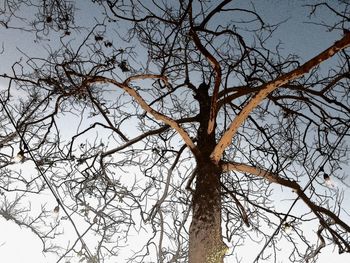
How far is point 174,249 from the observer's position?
16.7 ft

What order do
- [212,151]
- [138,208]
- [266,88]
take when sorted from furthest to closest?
[138,208] < [212,151] < [266,88]

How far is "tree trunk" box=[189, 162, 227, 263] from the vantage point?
3064 millimetres

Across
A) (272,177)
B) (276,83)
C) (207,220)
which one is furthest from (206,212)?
(276,83)

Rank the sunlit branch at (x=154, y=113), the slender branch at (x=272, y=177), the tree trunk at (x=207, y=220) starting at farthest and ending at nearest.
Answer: the slender branch at (x=272, y=177)
the sunlit branch at (x=154, y=113)
the tree trunk at (x=207, y=220)

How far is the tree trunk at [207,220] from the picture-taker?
3064 millimetres

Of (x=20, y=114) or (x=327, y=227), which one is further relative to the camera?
(x=20, y=114)

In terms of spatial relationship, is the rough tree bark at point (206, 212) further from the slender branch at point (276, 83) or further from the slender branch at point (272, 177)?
the slender branch at point (272, 177)

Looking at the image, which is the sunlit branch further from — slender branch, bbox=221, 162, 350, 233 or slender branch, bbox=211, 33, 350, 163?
slender branch, bbox=221, 162, 350, 233

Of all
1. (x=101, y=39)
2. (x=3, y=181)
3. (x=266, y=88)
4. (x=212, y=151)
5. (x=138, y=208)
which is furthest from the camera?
(x=3, y=181)

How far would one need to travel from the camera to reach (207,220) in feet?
10.6

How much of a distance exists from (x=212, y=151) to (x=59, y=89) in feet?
6.19

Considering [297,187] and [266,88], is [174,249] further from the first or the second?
[266,88]

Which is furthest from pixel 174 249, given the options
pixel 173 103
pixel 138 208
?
pixel 173 103

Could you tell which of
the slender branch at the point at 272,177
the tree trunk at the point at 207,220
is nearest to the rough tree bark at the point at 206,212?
the tree trunk at the point at 207,220
